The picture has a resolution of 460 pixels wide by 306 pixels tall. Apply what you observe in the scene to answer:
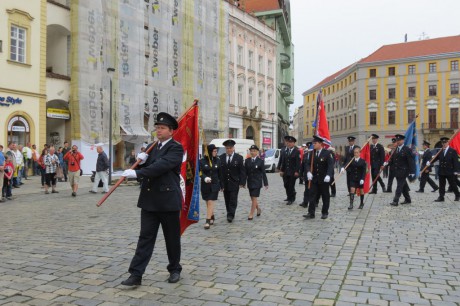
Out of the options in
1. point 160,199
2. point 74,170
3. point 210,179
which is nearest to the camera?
point 160,199

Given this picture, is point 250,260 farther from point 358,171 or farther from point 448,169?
point 448,169

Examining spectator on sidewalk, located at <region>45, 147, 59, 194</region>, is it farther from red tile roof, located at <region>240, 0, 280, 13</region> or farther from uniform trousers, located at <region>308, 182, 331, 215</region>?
red tile roof, located at <region>240, 0, 280, 13</region>

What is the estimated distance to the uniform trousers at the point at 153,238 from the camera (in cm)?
510

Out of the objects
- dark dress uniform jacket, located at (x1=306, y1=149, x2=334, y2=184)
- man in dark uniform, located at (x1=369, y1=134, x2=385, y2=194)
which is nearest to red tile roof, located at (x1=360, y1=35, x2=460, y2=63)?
man in dark uniform, located at (x1=369, y1=134, x2=385, y2=194)

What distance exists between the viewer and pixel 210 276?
5582 mm

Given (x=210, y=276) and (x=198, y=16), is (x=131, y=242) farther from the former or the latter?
(x=198, y=16)

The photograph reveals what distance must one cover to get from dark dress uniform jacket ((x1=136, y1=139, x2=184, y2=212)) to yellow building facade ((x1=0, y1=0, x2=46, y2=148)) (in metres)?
20.2

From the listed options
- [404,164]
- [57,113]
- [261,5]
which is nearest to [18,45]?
[57,113]

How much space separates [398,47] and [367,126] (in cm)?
1348

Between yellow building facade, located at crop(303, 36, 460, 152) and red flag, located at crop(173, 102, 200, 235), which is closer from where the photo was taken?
red flag, located at crop(173, 102, 200, 235)

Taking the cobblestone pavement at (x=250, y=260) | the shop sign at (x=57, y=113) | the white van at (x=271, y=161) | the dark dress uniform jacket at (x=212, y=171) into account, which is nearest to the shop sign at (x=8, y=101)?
the shop sign at (x=57, y=113)

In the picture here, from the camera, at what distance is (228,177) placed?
9.99 meters

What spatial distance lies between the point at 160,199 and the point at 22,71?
21.8 m

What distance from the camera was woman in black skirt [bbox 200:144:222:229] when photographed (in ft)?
30.9
